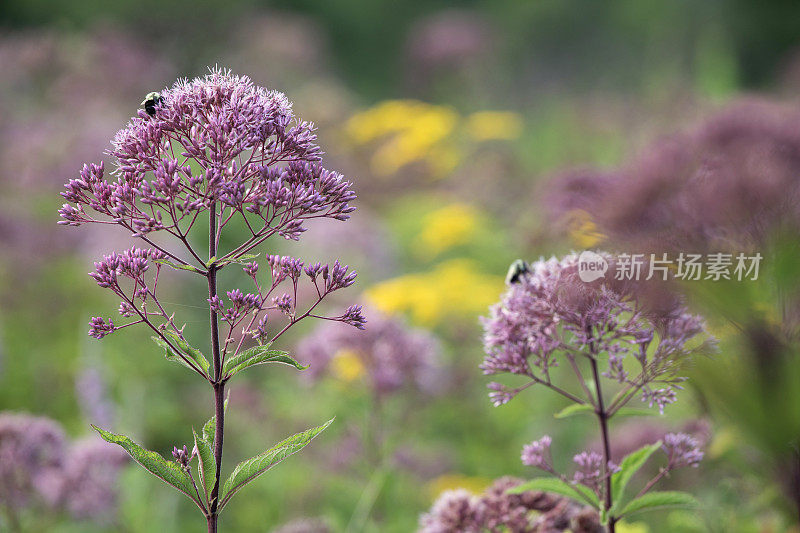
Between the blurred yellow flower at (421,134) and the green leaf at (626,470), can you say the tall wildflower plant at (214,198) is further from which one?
the blurred yellow flower at (421,134)

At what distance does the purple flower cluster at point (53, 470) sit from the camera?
258 centimetres

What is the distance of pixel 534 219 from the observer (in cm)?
570

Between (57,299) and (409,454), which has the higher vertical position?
(57,299)

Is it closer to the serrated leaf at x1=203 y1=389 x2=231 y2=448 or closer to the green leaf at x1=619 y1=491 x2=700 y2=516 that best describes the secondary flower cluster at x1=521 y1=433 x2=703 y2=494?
the green leaf at x1=619 y1=491 x2=700 y2=516


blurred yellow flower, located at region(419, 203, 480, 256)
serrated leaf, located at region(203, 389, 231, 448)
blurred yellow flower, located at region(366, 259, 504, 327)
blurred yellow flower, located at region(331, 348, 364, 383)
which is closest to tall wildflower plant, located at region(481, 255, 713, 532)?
serrated leaf, located at region(203, 389, 231, 448)

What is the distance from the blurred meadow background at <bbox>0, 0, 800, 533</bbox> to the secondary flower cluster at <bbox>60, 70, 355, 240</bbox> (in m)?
0.27

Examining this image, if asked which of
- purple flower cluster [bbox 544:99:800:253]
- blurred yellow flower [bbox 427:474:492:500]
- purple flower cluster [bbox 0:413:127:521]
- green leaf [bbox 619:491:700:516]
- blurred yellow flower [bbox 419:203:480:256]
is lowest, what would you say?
green leaf [bbox 619:491:700:516]

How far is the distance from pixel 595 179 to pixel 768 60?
1242 cm

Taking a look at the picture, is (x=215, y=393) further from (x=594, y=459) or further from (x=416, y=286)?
(x=416, y=286)

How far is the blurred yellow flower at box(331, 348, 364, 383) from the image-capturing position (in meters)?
3.29

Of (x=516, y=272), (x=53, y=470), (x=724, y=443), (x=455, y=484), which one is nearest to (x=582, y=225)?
(x=724, y=443)

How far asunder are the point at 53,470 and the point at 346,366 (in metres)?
1.18

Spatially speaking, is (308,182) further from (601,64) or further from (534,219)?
(601,64)

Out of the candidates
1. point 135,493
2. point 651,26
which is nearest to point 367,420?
point 135,493
